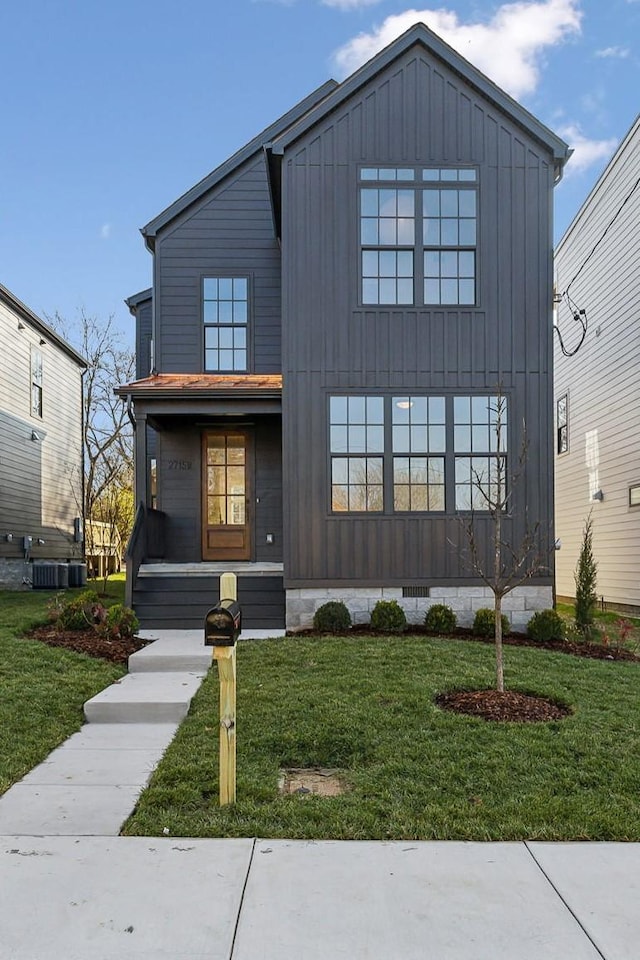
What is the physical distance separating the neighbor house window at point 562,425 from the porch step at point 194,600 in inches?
398

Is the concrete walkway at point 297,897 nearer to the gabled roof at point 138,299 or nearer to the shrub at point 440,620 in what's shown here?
the shrub at point 440,620

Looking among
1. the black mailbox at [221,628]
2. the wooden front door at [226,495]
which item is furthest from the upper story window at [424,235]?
the black mailbox at [221,628]

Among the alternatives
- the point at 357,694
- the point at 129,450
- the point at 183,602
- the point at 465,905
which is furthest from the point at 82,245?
the point at 465,905

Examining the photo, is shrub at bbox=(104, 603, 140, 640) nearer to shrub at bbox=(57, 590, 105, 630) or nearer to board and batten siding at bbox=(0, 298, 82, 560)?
shrub at bbox=(57, 590, 105, 630)

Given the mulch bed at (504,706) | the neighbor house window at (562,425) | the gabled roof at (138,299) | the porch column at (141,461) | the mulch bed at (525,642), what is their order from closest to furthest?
the mulch bed at (504,706)
the mulch bed at (525,642)
the porch column at (141,461)
the gabled roof at (138,299)
the neighbor house window at (562,425)

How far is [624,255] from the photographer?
43.5ft

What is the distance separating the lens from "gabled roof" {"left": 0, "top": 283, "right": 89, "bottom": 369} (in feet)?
48.4

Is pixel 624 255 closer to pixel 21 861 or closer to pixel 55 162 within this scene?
pixel 21 861

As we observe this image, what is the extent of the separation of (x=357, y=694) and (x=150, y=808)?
2.26m

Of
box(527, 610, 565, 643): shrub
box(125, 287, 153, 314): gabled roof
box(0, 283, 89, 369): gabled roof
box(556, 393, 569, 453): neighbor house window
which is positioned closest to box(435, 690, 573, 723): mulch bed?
box(527, 610, 565, 643): shrub

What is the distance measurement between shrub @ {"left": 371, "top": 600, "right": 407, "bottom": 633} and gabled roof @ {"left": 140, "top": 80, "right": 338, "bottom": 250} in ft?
23.6

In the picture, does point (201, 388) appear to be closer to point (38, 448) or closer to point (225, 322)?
point (225, 322)

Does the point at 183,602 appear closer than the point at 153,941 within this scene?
No

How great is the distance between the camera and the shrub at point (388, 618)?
333 inches
